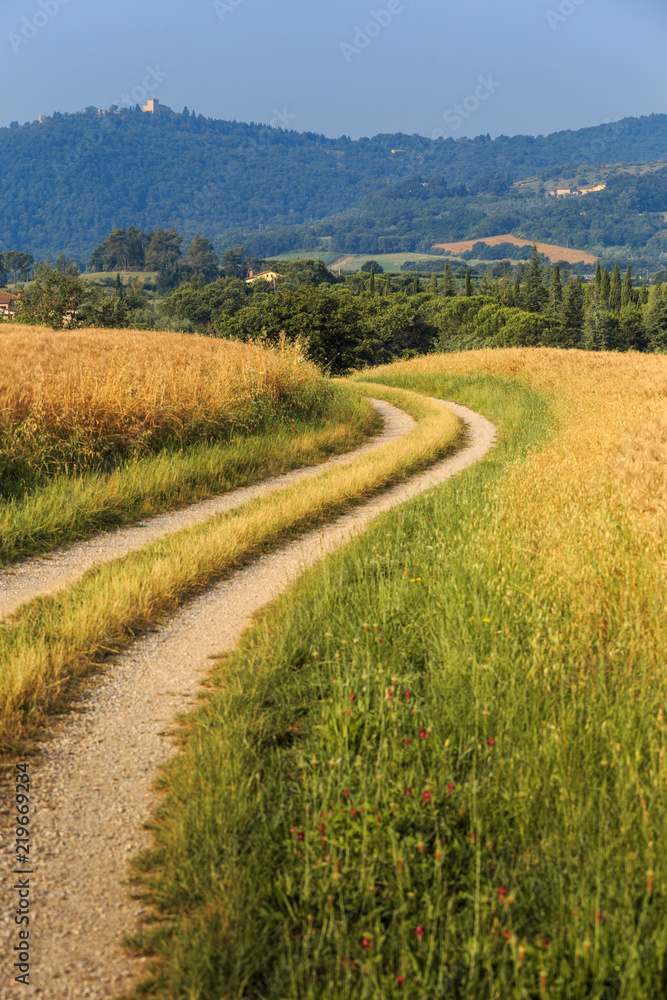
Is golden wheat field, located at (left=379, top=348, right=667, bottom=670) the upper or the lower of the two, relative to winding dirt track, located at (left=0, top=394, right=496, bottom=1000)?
upper

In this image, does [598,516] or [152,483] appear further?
[152,483]

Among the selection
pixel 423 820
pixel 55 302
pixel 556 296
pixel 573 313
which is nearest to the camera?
pixel 423 820

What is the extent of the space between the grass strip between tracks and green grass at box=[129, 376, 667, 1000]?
3.28 feet

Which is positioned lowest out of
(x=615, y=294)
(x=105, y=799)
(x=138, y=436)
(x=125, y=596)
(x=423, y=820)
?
(x=105, y=799)

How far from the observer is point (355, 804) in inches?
115

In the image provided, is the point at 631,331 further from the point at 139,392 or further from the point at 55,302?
the point at 139,392

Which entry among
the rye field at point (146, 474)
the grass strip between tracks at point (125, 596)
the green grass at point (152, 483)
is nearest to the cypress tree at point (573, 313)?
the rye field at point (146, 474)

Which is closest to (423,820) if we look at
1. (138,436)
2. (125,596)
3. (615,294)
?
(125,596)

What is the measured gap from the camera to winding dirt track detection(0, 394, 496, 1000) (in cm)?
246

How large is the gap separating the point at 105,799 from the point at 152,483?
6.03 m

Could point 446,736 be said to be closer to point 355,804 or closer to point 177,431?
point 355,804

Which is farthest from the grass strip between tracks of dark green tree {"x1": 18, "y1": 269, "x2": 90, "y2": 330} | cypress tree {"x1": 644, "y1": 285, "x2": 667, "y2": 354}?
cypress tree {"x1": 644, "y1": 285, "x2": 667, "y2": 354}

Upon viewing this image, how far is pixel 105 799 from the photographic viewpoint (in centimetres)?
336

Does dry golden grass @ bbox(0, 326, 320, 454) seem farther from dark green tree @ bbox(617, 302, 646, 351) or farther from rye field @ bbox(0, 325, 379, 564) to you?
dark green tree @ bbox(617, 302, 646, 351)
